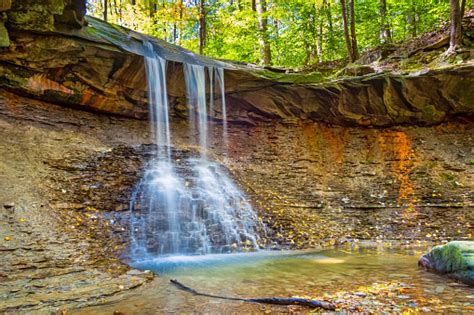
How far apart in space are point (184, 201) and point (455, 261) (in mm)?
5254

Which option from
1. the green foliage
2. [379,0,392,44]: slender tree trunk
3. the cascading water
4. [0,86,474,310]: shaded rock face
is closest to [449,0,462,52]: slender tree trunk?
[0,86,474,310]: shaded rock face

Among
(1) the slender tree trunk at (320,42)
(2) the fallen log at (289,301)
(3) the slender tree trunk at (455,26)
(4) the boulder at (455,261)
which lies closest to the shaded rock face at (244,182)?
(2) the fallen log at (289,301)

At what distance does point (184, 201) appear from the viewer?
792cm

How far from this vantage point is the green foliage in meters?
15.9

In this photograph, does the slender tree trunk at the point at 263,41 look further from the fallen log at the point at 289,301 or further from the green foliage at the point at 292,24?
the fallen log at the point at 289,301

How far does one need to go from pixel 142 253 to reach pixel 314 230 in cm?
409

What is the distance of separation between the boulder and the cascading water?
3508 millimetres

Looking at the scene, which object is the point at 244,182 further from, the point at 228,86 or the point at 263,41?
the point at 263,41

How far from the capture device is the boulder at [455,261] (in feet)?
13.9

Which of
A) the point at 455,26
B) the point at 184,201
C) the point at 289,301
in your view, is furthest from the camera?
the point at 455,26

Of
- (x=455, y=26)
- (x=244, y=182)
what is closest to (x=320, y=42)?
(x=455, y=26)

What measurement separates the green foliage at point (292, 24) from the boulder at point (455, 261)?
42.8 feet

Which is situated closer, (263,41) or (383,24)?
(383,24)

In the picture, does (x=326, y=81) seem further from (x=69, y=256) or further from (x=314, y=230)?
(x=69, y=256)
